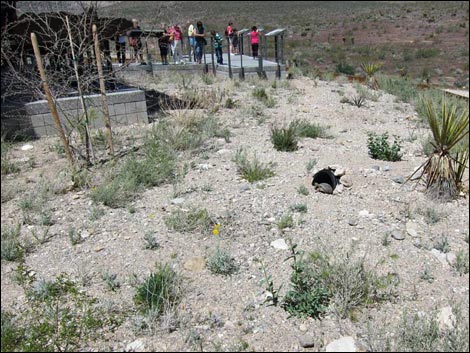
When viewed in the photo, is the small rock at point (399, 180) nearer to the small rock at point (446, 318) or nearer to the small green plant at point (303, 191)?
the small green plant at point (303, 191)

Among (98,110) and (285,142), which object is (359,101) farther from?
(98,110)

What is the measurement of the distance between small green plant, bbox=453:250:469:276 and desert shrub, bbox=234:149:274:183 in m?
2.39

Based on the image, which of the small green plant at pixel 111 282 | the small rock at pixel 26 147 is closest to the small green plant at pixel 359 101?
the small rock at pixel 26 147

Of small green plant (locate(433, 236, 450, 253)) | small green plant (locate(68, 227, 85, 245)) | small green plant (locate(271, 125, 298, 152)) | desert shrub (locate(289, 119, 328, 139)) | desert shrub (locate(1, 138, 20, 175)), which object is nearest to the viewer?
small green plant (locate(433, 236, 450, 253))

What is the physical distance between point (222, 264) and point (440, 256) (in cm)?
188

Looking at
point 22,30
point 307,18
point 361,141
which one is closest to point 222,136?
point 361,141

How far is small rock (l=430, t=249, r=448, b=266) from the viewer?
3676 millimetres

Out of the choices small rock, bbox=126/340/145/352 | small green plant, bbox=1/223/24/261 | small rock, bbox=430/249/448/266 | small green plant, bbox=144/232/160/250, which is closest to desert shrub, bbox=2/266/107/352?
small rock, bbox=126/340/145/352

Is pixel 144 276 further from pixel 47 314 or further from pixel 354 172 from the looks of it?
pixel 354 172

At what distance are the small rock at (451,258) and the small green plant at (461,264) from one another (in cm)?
3

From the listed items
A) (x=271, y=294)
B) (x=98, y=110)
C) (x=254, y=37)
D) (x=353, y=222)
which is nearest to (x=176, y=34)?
(x=254, y=37)

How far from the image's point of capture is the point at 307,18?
1823 inches

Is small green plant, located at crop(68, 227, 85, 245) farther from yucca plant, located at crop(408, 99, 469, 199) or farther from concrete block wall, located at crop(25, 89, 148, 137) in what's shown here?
yucca plant, located at crop(408, 99, 469, 199)

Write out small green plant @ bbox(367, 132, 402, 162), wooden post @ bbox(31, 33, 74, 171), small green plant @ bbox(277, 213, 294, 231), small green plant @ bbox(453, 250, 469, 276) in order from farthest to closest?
1. small green plant @ bbox(367, 132, 402, 162)
2. wooden post @ bbox(31, 33, 74, 171)
3. small green plant @ bbox(277, 213, 294, 231)
4. small green plant @ bbox(453, 250, 469, 276)
